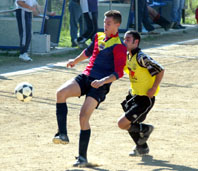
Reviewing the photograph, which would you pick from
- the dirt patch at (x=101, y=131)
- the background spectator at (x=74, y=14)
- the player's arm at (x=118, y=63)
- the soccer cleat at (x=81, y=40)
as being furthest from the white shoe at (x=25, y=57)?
the player's arm at (x=118, y=63)

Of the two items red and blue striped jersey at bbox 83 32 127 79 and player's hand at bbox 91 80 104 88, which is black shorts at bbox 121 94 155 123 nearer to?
red and blue striped jersey at bbox 83 32 127 79

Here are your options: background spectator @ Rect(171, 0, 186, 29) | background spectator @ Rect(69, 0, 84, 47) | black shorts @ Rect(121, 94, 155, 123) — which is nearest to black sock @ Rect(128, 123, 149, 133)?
black shorts @ Rect(121, 94, 155, 123)

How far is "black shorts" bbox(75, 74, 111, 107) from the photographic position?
593 centimetres

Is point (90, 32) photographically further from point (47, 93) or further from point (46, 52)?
point (47, 93)

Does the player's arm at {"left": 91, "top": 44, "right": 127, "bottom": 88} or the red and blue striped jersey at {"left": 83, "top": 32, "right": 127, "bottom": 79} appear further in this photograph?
the red and blue striped jersey at {"left": 83, "top": 32, "right": 127, "bottom": 79}

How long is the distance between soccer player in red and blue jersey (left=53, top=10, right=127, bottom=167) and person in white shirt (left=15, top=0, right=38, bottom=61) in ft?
25.7

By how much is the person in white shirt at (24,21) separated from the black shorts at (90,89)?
796cm

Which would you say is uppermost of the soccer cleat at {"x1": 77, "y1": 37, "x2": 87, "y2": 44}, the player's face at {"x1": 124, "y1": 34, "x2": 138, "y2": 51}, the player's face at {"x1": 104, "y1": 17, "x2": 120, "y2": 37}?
the player's face at {"x1": 104, "y1": 17, "x2": 120, "y2": 37}

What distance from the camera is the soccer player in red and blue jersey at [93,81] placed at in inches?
230

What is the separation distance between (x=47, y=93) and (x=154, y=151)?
401cm

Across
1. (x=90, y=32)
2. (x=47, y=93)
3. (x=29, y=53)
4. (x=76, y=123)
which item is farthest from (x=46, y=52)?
(x=76, y=123)

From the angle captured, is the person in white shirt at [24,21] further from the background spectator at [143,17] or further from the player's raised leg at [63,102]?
the player's raised leg at [63,102]

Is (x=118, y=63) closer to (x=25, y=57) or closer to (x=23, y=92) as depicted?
(x=23, y=92)

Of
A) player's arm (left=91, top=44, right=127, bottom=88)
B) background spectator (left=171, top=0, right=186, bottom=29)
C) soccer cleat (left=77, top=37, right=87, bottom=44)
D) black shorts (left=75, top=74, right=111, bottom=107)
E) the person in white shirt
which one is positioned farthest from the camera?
background spectator (left=171, top=0, right=186, bottom=29)
